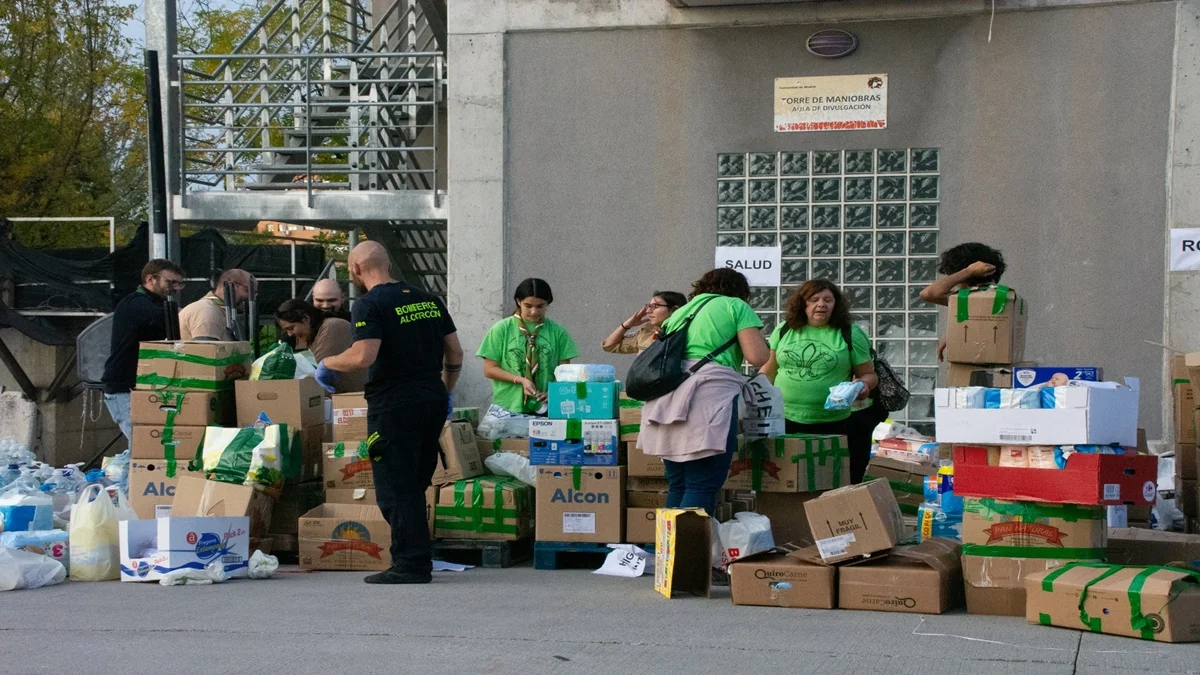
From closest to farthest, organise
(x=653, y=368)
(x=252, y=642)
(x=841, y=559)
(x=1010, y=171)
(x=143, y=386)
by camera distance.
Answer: (x=252, y=642) → (x=841, y=559) → (x=653, y=368) → (x=143, y=386) → (x=1010, y=171)

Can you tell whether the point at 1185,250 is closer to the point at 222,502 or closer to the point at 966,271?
the point at 966,271

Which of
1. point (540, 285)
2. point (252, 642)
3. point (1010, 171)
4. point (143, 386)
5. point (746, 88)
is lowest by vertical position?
point (252, 642)

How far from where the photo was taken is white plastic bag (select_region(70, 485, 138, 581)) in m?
7.59

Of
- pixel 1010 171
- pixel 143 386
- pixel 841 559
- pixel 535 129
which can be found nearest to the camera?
pixel 841 559

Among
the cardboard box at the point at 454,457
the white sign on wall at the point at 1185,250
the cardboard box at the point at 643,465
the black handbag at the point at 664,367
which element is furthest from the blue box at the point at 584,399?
the white sign on wall at the point at 1185,250

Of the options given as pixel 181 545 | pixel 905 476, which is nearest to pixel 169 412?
pixel 181 545

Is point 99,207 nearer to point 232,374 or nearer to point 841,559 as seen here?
point 232,374

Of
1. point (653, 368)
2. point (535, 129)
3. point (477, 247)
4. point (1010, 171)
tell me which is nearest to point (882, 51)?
point (1010, 171)

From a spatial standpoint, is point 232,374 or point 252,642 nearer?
point 252,642

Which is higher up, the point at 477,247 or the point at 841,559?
the point at 477,247

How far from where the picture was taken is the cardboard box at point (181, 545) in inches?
288

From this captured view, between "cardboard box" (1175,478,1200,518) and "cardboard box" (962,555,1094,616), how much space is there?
245cm

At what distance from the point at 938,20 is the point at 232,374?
616 cm

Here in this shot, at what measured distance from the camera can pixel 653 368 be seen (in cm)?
685
